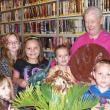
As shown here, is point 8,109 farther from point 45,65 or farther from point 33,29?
point 33,29

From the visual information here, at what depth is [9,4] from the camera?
20.3 ft

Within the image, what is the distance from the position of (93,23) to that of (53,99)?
1548 millimetres

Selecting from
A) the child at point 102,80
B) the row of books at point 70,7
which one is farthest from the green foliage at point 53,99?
the row of books at point 70,7

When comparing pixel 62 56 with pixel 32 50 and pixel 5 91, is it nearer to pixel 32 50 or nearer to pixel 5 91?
pixel 32 50

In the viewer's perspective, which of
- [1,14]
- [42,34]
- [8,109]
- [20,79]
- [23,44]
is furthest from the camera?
[1,14]

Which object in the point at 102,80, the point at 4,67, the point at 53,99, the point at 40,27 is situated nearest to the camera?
the point at 53,99

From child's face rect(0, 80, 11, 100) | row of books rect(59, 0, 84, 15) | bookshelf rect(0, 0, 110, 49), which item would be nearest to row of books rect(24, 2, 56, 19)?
bookshelf rect(0, 0, 110, 49)

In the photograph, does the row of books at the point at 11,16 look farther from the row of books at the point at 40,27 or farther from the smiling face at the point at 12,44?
the smiling face at the point at 12,44

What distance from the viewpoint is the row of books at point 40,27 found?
15.5 feet

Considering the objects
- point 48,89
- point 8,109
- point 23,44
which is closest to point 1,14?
point 23,44

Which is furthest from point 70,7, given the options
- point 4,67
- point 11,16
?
point 11,16

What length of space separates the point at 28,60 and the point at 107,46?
A: 718 mm

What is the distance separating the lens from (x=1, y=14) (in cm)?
663

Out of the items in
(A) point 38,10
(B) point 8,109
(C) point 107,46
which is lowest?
(B) point 8,109
